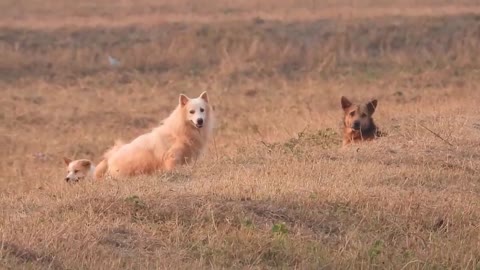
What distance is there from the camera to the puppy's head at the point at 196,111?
12977 millimetres

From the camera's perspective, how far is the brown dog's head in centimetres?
1367

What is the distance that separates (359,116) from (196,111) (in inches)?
90.3

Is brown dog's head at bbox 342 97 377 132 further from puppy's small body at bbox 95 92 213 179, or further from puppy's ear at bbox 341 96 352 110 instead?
puppy's small body at bbox 95 92 213 179

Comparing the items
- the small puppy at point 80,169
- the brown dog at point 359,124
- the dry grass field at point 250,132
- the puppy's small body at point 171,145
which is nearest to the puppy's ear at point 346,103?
the brown dog at point 359,124

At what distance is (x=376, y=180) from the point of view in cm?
977

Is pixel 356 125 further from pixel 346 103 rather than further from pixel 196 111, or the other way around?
pixel 196 111

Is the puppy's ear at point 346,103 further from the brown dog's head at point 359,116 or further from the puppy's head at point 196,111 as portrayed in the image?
the puppy's head at point 196,111

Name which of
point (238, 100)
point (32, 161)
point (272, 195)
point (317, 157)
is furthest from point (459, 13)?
point (272, 195)

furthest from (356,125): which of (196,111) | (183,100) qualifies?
(183,100)

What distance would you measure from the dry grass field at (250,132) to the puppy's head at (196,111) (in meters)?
0.68

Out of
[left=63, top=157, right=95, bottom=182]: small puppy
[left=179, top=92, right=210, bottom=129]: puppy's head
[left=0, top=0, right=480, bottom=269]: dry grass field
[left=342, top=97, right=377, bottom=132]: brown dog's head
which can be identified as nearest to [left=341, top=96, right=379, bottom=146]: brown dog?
[left=342, top=97, right=377, bottom=132]: brown dog's head

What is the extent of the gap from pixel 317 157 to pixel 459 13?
25343 millimetres

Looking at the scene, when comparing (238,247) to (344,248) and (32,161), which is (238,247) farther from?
(32,161)

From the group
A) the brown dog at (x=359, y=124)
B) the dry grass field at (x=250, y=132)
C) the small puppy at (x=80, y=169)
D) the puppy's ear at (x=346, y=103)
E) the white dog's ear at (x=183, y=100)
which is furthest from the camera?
the puppy's ear at (x=346, y=103)
